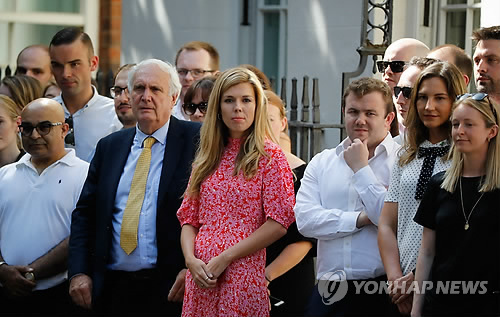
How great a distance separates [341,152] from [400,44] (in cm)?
122

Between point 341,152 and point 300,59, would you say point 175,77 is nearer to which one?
point 341,152

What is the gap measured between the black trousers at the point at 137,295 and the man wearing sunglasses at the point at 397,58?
1.86m

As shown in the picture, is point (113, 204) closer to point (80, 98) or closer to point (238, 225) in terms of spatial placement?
point (238, 225)

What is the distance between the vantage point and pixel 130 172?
564 cm

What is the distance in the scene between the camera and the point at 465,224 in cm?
438

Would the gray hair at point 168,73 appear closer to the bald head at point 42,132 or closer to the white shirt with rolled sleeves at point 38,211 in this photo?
the bald head at point 42,132

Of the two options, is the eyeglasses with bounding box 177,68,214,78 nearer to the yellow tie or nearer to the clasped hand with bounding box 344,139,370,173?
the yellow tie

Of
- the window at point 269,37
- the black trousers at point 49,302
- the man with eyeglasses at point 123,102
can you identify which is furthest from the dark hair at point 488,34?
the window at point 269,37

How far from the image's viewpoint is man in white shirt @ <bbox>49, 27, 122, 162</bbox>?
7.00 metres

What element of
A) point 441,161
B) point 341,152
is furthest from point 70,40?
point 441,161

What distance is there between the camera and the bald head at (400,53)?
6.12m

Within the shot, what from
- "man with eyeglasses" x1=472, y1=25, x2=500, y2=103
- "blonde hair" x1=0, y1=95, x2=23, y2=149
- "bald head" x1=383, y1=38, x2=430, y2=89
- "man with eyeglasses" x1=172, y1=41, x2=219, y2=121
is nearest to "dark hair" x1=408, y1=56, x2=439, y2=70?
"man with eyeglasses" x1=472, y1=25, x2=500, y2=103

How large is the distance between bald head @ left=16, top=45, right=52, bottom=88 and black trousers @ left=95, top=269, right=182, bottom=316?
11.3 ft

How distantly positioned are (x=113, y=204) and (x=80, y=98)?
67.1 inches
